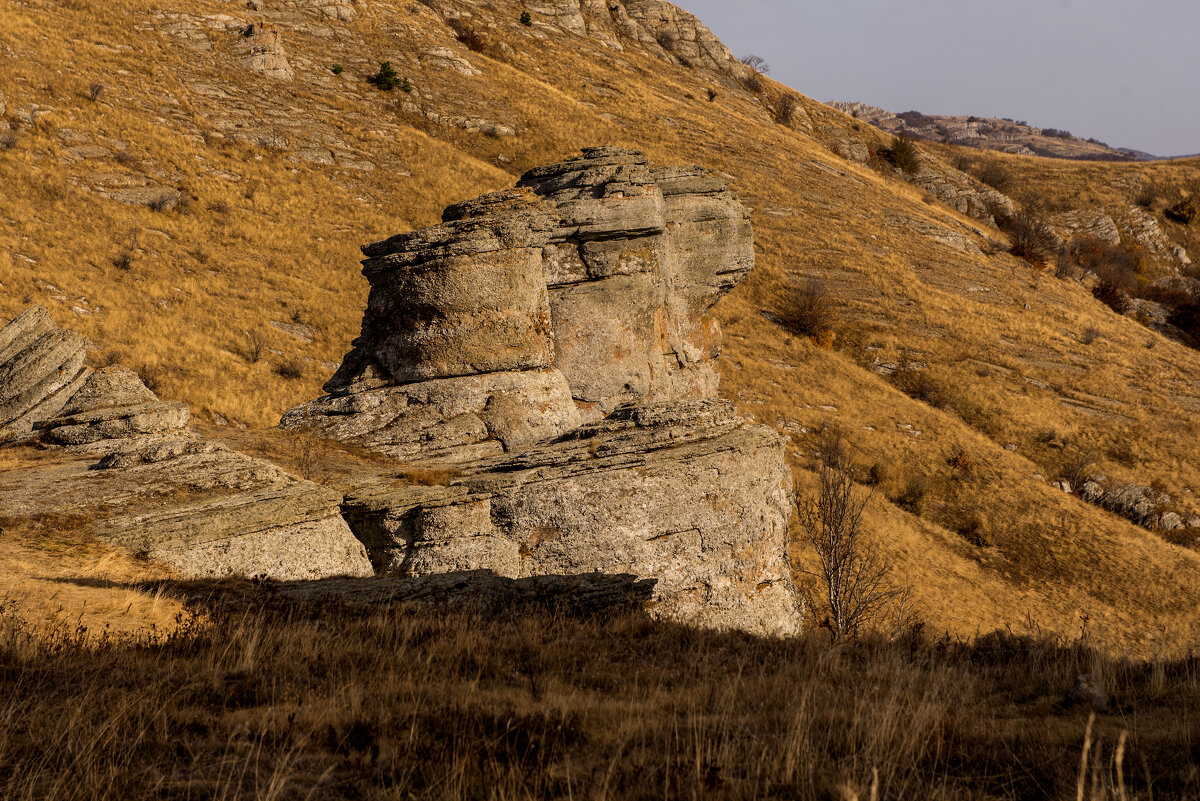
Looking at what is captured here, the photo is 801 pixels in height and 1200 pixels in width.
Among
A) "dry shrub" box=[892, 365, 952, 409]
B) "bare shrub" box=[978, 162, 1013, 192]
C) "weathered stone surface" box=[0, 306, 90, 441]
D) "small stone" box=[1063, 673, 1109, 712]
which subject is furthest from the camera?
"bare shrub" box=[978, 162, 1013, 192]

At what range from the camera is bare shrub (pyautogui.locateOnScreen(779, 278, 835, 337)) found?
53094 mm

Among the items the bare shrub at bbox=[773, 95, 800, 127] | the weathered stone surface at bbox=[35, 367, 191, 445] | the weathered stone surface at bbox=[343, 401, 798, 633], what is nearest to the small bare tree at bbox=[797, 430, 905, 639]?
the weathered stone surface at bbox=[343, 401, 798, 633]

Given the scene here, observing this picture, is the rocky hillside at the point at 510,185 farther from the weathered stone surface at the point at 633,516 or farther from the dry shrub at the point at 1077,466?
the weathered stone surface at the point at 633,516

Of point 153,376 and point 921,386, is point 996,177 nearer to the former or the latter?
point 921,386

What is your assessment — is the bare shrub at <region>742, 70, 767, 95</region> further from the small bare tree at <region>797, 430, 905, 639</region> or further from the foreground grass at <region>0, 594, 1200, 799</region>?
the foreground grass at <region>0, 594, 1200, 799</region>

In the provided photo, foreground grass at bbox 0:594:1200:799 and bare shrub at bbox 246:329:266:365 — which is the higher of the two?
foreground grass at bbox 0:594:1200:799

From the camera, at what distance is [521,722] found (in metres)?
5.43

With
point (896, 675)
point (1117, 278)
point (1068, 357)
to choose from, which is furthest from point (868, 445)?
point (1117, 278)

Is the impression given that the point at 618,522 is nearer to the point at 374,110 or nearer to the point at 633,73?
the point at 374,110

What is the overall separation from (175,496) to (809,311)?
47.4 metres

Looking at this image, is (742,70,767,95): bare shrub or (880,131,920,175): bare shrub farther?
(742,70,767,95): bare shrub

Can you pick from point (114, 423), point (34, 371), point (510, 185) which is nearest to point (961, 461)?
point (510, 185)

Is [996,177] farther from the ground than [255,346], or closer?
farther from the ground

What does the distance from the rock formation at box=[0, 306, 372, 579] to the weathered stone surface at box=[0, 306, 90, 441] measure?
0.54 ft
